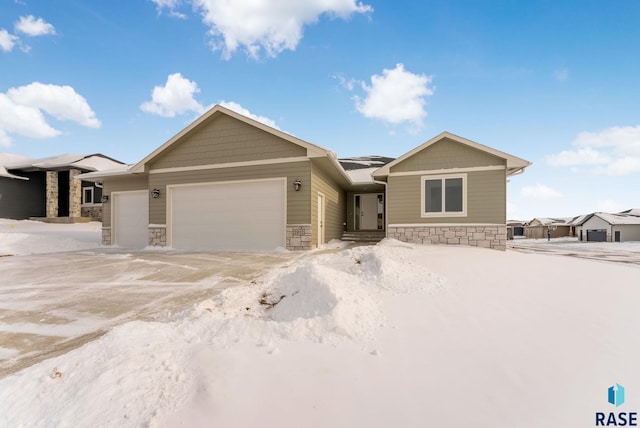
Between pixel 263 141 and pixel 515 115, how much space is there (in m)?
10.2

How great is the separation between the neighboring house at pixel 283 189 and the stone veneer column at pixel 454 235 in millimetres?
31

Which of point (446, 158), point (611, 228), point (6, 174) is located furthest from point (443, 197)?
point (611, 228)

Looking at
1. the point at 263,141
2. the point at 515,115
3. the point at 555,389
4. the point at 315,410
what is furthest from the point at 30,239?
the point at 515,115

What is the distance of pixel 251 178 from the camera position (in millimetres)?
9125

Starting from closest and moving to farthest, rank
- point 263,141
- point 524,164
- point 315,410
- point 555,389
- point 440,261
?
point 315,410 < point 555,389 < point 440,261 < point 524,164 < point 263,141

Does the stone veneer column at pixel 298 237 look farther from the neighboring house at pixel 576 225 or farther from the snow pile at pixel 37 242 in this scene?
the neighboring house at pixel 576 225

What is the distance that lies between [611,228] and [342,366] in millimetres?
35139

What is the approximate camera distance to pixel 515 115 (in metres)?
10.7

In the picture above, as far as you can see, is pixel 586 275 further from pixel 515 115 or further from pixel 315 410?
pixel 515 115

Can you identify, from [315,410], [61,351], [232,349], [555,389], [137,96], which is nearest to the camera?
[315,410]

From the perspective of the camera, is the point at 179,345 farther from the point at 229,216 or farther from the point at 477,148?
the point at 477,148

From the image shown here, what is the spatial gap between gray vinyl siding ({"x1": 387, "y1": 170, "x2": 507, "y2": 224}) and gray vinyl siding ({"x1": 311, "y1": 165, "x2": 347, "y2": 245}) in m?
2.51

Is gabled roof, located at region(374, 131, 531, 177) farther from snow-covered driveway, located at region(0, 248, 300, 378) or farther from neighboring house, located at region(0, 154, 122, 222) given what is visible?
neighboring house, located at region(0, 154, 122, 222)

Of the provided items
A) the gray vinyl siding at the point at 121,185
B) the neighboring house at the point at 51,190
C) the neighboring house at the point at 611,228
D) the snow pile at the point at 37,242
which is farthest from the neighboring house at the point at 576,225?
the neighboring house at the point at 51,190
